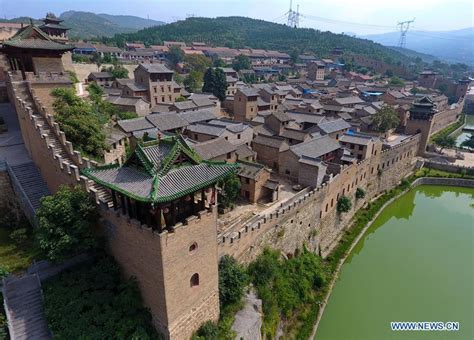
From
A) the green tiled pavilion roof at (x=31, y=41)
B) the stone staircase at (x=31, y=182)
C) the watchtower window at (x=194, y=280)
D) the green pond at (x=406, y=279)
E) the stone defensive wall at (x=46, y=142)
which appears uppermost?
the green tiled pavilion roof at (x=31, y=41)

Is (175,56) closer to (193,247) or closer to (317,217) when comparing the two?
(317,217)

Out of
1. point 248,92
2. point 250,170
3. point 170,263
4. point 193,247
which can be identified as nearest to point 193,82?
point 248,92

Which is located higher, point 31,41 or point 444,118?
point 31,41

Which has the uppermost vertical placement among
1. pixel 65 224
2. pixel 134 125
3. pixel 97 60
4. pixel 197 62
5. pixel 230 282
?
pixel 97 60

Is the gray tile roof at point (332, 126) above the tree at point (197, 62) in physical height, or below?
below

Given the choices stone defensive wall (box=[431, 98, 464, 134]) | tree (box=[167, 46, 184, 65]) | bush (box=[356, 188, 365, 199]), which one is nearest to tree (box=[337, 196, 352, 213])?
bush (box=[356, 188, 365, 199])

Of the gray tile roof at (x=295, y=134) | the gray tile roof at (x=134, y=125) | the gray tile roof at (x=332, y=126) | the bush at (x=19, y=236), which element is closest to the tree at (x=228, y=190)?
the bush at (x=19, y=236)

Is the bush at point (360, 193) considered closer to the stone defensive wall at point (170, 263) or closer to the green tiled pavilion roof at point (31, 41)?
the stone defensive wall at point (170, 263)

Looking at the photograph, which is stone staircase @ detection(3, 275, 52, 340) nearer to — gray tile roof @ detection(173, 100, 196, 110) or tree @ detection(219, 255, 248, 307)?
tree @ detection(219, 255, 248, 307)
